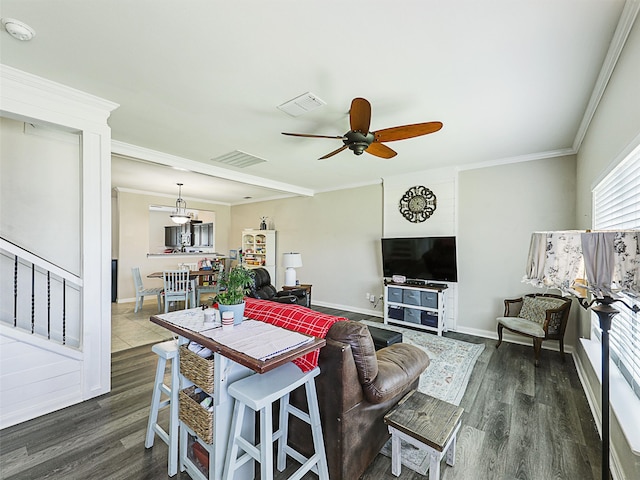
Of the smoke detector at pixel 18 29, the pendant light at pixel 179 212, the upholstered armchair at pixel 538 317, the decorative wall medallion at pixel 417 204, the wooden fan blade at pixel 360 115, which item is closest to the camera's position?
the smoke detector at pixel 18 29

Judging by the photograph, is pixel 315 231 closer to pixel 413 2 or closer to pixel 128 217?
pixel 128 217

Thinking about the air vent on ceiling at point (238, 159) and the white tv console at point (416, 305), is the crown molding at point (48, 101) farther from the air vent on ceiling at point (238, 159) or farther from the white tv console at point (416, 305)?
the white tv console at point (416, 305)

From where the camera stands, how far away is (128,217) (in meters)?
6.31

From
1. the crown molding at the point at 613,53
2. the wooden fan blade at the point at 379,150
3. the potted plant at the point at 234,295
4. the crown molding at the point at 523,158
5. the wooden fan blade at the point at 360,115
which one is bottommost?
the potted plant at the point at 234,295

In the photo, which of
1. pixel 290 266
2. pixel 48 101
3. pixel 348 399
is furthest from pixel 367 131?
pixel 290 266

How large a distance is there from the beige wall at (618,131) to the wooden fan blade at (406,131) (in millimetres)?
1008

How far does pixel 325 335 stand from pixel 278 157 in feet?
9.84

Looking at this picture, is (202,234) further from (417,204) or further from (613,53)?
(613,53)

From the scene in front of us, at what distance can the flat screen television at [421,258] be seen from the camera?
14.0ft

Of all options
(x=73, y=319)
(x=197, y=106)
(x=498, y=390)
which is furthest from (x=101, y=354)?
(x=498, y=390)

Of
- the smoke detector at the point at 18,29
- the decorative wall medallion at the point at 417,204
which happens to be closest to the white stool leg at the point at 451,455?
the decorative wall medallion at the point at 417,204

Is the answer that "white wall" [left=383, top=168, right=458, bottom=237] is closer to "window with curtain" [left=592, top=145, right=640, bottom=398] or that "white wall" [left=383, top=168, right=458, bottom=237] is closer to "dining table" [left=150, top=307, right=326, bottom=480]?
"window with curtain" [left=592, top=145, right=640, bottom=398]

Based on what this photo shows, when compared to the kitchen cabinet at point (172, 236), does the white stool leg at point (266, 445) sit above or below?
below

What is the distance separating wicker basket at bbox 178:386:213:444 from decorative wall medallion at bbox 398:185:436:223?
4.19m
